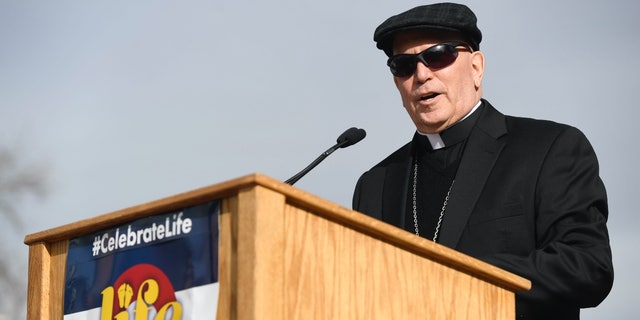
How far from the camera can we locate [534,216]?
353cm

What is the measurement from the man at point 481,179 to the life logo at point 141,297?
103 cm

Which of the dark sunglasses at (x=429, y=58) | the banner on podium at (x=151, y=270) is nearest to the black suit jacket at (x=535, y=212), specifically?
the dark sunglasses at (x=429, y=58)

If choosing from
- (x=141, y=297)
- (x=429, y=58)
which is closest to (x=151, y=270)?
(x=141, y=297)

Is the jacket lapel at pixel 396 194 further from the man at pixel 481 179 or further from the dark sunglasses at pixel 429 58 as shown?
the dark sunglasses at pixel 429 58

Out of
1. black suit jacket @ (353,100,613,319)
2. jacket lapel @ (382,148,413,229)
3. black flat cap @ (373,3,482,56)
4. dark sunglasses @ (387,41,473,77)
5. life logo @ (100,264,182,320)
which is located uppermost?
black flat cap @ (373,3,482,56)

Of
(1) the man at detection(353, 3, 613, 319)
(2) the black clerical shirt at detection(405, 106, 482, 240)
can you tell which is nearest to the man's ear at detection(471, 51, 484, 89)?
(1) the man at detection(353, 3, 613, 319)

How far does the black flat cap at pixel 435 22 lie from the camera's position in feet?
13.3

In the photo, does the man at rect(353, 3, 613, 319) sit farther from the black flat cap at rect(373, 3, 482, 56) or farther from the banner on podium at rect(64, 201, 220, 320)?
the banner on podium at rect(64, 201, 220, 320)

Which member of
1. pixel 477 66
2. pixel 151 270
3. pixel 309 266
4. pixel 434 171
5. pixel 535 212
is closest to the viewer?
pixel 309 266

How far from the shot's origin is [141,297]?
2.52m

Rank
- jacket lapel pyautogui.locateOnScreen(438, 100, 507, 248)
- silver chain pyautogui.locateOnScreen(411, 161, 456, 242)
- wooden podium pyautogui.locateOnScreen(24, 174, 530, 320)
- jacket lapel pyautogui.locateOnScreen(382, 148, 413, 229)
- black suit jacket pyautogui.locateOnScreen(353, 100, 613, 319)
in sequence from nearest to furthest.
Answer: wooden podium pyautogui.locateOnScreen(24, 174, 530, 320)
black suit jacket pyautogui.locateOnScreen(353, 100, 613, 319)
jacket lapel pyautogui.locateOnScreen(438, 100, 507, 248)
silver chain pyautogui.locateOnScreen(411, 161, 456, 242)
jacket lapel pyautogui.locateOnScreen(382, 148, 413, 229)

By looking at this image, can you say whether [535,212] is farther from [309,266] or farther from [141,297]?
[141,297]

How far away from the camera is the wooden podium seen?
7.48ft

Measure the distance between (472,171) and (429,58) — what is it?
486 millimetres
